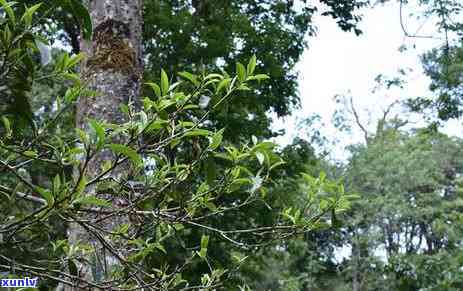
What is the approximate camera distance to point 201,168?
1.31m

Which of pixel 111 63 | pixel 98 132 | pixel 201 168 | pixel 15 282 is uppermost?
pixel 111 63

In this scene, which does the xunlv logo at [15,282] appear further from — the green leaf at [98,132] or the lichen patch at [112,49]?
the lichen patch at [112,49]

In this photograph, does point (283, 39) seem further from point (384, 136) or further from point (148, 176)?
point (384, 136)

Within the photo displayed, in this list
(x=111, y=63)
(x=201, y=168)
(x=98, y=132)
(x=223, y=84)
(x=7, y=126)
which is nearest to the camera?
(x=98, y=132)

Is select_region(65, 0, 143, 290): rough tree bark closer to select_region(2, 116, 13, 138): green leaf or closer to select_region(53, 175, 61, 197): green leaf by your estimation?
select_region(2, 116, 13, 138): green leaf

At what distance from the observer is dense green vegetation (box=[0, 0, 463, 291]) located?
40.9 inches

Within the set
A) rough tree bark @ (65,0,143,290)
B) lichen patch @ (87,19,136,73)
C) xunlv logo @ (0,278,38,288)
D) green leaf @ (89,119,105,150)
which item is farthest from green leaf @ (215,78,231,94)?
lichen patch @ (87,19,136,73)

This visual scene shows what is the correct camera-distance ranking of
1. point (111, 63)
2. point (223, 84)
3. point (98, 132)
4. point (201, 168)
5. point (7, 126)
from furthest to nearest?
point (111, 63)
point (201, 168)
point (223, 84)
point (7, 126)
point (98, 132)

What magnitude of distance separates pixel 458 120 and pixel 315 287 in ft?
49.6

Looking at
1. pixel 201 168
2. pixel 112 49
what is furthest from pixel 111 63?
pixel 201 168

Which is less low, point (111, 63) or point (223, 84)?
point (111, 63)

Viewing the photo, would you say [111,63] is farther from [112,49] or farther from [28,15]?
[28,15]

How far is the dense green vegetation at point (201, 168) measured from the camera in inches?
40.9

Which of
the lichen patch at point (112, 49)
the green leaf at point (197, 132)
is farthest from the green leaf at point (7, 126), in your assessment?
the lichen patch at point (112, 49)
